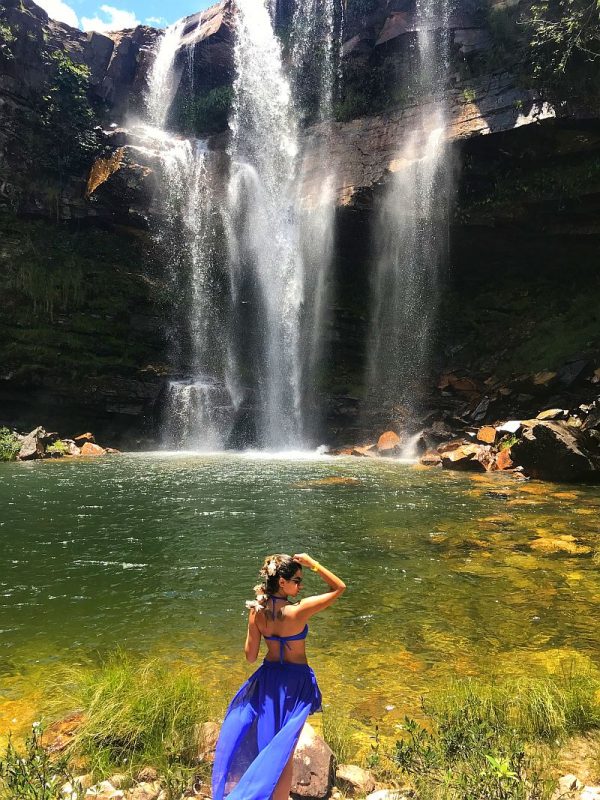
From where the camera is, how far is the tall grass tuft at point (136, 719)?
10.6 feet

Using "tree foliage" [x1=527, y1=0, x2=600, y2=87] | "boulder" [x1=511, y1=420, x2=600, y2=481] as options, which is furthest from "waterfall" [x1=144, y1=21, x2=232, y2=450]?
"tree foliage" [x1=527, y1=0, x2=600, y2=87]

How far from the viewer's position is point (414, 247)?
2653 centimetres

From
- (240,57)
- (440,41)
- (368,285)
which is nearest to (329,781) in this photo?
(368,285)

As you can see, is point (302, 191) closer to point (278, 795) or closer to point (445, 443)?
point (445, 443)

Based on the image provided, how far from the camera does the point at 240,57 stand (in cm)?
3300

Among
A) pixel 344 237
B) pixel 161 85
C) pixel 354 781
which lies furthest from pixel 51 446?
pixel 161 85

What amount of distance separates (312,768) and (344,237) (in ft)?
87.8

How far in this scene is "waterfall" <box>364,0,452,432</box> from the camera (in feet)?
81.6

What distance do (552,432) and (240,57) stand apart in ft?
102

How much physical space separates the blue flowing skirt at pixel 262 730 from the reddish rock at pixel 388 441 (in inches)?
785

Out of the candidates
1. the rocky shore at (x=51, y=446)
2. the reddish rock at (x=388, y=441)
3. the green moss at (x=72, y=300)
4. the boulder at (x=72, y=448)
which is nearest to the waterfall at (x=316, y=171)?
the reddish rock at (x=388, y=441)

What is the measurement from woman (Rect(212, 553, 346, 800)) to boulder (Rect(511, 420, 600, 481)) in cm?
1311

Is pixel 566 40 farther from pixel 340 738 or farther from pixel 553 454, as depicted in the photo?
pixel 340 738

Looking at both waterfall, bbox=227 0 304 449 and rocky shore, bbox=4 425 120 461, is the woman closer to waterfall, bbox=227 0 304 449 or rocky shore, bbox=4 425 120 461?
rocky shore, bbox=4 425 120 461
